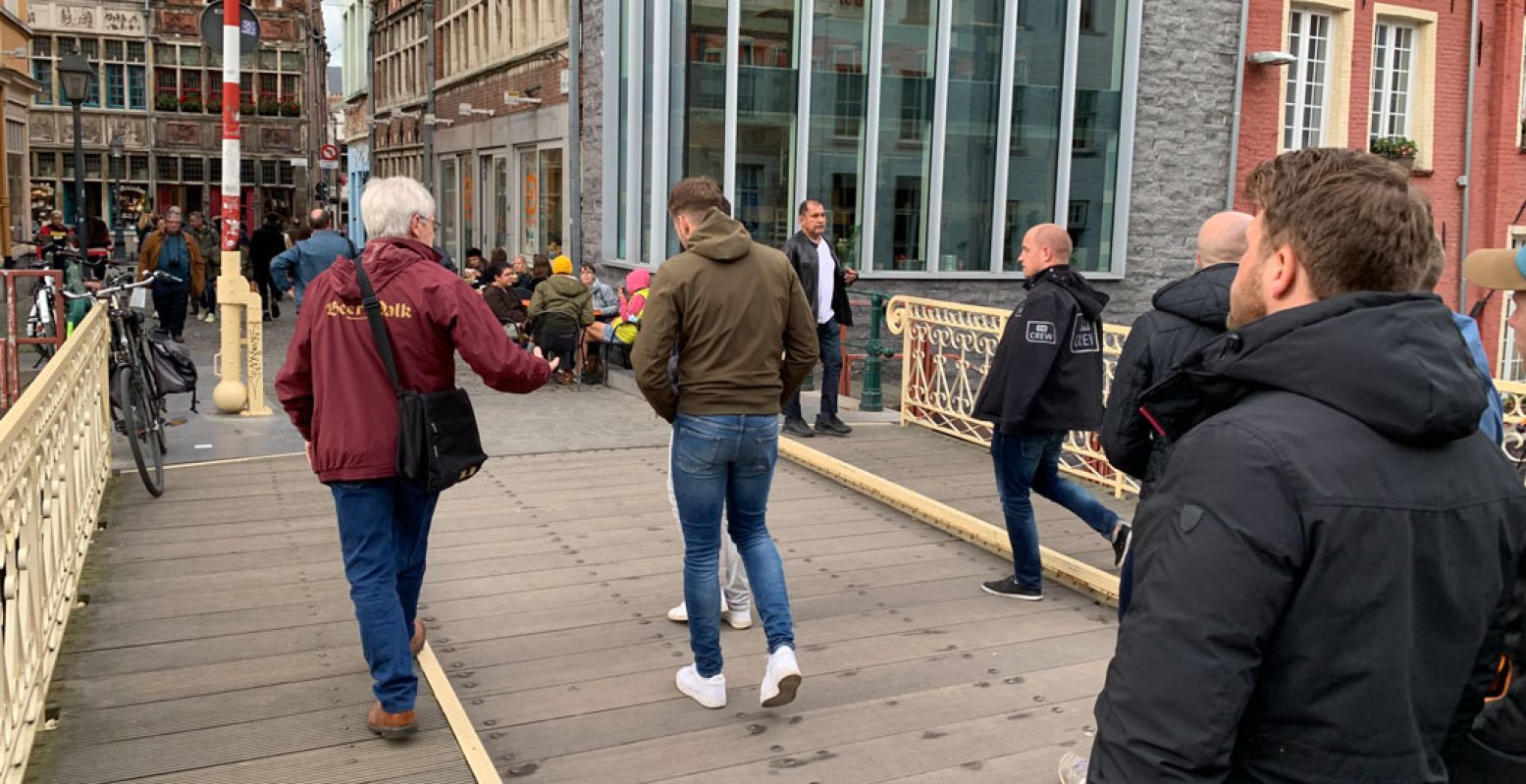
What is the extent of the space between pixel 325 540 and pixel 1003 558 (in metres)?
3.21

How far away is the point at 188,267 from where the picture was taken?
53.7 ft

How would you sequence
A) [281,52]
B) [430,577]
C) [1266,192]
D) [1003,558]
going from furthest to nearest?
[281,52] → [1003,558] → [430,577] → [1266,192]

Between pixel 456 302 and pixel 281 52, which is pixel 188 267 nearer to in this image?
pixel 456 302

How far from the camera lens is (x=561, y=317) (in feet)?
38.9

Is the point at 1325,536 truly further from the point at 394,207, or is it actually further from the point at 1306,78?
the point at 1306,78

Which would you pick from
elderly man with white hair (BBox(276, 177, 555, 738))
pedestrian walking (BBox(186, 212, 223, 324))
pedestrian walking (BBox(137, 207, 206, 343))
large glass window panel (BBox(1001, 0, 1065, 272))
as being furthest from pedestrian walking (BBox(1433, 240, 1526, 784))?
pedestrian walking (BBox(186, 212, 223, 324))

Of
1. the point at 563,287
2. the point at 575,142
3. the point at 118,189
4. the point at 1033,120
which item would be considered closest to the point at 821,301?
the point at 563,287

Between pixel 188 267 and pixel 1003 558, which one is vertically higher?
pixel 188 267

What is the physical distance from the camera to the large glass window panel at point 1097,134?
1484 cm

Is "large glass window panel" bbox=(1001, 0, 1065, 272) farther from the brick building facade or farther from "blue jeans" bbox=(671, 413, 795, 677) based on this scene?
the brick building facade

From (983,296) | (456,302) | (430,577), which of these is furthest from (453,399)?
(983,296)

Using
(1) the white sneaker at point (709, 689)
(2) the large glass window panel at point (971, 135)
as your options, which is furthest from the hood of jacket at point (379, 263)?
(2) the large glass window panel at point (971, 135)

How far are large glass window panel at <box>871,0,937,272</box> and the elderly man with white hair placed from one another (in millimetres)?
10460

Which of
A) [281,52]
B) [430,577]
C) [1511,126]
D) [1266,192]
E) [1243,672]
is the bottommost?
[430,577]
